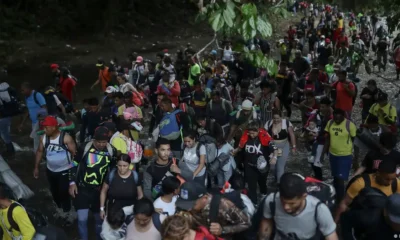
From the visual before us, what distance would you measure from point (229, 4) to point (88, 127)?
525 centimetres

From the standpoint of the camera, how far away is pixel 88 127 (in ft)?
28.3

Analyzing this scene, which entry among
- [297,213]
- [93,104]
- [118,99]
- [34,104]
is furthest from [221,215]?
[34,104]

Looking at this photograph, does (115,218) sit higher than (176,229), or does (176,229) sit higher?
(176,229)

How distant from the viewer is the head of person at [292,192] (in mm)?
3850

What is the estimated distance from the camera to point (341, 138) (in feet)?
23.4

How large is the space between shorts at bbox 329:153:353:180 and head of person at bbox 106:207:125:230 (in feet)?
11.4

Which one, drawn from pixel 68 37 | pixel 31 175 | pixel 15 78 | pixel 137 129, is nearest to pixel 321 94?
pixel 137 129

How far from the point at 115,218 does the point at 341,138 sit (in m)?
3.55

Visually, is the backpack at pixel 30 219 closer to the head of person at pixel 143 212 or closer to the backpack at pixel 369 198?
the head of person at pixel 143 212

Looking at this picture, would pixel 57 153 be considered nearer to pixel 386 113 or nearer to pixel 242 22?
pixel 242 22

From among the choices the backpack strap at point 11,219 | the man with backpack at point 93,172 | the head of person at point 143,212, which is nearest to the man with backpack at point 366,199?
the head of person at point 143,212

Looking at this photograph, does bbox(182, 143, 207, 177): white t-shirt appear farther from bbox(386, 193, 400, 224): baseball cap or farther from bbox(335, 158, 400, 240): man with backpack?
bbox(386, 193, 400, 224): baseball cap

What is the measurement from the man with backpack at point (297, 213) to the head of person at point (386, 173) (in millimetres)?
1003

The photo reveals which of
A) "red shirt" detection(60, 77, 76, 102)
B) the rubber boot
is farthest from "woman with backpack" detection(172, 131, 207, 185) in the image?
"red shirt" detection(60, 77, 76, 102)
